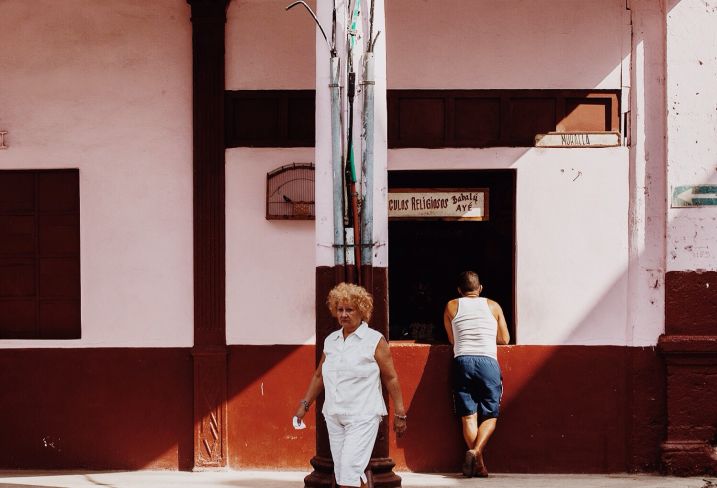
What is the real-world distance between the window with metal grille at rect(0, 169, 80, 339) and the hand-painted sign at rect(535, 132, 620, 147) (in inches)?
159

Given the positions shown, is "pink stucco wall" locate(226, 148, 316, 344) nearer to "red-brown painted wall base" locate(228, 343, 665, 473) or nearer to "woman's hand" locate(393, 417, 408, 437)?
"red-brown painted wall base" locate(228, 343, 665, 473)

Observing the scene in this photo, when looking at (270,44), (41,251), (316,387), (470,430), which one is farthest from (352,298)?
(41,251)

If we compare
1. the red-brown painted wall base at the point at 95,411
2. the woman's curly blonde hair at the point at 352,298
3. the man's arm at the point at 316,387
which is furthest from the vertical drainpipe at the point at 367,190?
the red-brown painted wall base at the point at 95,411

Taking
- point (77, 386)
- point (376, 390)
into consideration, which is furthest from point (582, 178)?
point (77, 386)

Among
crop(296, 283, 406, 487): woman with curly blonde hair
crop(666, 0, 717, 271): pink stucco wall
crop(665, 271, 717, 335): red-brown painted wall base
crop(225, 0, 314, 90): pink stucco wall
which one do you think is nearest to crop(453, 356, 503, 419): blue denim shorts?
crop(665, 271, 717, 335): red-brown painted wall base

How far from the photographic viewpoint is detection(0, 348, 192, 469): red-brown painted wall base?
9031 mm

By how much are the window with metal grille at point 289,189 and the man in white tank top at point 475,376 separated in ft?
5.21

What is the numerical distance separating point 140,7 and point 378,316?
387 centimetres

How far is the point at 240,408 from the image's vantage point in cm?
899

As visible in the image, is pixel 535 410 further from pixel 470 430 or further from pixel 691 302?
pixel 691 302

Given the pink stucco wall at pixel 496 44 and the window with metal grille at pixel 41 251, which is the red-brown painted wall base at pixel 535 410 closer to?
the window with metal grille at pixel 41 251

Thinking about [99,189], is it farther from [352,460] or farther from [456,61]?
[352,460]

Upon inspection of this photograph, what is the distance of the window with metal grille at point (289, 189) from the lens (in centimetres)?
902

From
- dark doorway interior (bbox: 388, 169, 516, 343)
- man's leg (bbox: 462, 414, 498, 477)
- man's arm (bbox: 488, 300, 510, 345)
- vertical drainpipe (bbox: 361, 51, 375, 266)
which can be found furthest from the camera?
dark doorway interior (bbox: 388, 169, 516, 343)
